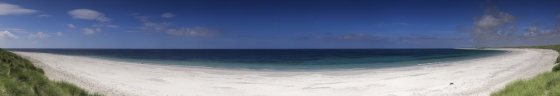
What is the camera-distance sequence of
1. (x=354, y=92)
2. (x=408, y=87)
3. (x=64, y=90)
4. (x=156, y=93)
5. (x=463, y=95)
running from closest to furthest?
(x=64, y=90) < (x=463, y=95) < (x=156, y=93) < (x=354, y=92) < (x=408, y=87)

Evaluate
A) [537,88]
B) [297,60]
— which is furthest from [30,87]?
[297,60]

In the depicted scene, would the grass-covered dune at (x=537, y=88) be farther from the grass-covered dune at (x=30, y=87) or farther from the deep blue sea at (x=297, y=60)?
the deep blue sea at (x=297, y=60)

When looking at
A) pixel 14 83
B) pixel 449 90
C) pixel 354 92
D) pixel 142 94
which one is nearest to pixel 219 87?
pixel 142 94

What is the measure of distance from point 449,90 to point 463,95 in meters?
1.65

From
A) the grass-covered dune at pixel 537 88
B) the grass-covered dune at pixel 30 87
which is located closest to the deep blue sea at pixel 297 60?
the grass-covered dune at pixel 537 88

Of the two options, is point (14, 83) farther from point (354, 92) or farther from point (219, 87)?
point (354, 92)

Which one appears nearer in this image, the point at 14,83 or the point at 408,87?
the point at 14,83

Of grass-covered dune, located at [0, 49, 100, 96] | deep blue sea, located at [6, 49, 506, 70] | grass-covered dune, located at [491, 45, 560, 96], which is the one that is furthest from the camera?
deep blue sea, located at [6, 49, 506, 70]

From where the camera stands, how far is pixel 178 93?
49.4ft

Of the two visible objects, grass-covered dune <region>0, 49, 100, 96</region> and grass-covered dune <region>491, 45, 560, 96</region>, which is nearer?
grass-covered dune <region>0, 49, 100, 96</region>

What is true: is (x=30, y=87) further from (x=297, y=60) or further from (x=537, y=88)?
(x=297, y=60)

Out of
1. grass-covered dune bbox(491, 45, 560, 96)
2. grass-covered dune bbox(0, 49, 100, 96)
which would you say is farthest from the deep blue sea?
grass-covered dune bbox(0, 49, 100, 96)

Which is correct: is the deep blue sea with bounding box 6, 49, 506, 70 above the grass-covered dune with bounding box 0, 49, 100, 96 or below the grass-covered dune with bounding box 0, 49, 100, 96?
below

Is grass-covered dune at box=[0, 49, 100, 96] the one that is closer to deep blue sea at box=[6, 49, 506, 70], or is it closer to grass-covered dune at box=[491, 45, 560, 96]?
grass-covered dune at box=[491, 45, 560, 96]
